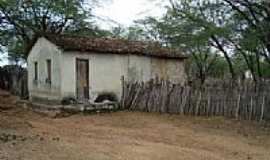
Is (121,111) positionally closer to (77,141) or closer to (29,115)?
(29,115)

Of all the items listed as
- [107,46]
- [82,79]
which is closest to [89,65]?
[82,79]

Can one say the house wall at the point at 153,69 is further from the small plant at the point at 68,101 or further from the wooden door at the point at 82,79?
the small plant at the point at 68,101

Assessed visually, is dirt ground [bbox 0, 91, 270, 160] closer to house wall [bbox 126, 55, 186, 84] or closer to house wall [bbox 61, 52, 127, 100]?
house wall [bbox 61, 52, 127, 100]

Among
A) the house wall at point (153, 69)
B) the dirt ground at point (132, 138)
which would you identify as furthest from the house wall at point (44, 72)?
the house wall at point (153, 69)

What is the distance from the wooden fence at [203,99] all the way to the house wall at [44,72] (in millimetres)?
3508

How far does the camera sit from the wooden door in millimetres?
20578

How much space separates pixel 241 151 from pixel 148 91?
837 cm

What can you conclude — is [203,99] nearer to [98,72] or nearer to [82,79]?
[98,72]

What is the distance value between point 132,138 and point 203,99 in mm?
5408

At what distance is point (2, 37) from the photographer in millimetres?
29547

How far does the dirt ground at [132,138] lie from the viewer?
9398mm

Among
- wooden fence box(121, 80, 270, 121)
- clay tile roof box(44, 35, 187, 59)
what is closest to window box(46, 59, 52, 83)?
clay tile roof box(44, 35, 187, 59)

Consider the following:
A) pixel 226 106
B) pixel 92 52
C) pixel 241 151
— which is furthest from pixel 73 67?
pixel 241 151

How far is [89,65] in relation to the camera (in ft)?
68.2
